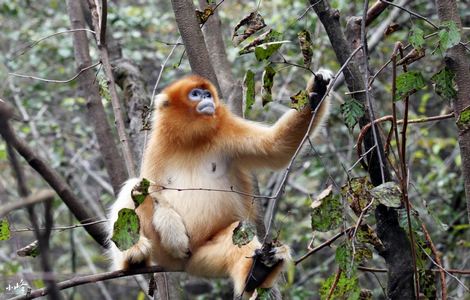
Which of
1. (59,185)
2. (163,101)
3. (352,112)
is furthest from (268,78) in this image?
(59,185)

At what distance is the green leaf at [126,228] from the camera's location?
2.46m

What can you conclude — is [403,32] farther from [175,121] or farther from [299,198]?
[175,121]

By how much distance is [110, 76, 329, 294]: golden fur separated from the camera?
11.0ft

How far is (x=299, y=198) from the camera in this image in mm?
7027

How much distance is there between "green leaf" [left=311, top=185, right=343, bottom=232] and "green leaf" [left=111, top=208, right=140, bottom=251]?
2.12 ft

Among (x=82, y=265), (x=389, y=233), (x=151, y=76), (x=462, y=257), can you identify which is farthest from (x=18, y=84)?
(x=389, y=233)

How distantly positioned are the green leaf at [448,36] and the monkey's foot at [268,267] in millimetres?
1089

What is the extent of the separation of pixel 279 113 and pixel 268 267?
14.7 feet

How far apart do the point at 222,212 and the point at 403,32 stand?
11.9 ft

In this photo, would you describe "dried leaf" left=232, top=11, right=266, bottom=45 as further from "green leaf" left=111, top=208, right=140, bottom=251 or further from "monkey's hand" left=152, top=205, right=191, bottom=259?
"monkey's hand" left=152, top=205, right=191, bottom=259

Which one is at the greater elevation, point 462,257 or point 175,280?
point 175,280

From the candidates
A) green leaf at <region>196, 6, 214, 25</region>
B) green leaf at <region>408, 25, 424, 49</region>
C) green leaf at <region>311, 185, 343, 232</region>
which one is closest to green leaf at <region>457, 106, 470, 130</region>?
green leaf at <region>408, 25, 424, 49</region>

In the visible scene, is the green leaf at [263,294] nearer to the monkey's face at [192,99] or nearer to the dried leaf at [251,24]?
the dried leaf at [251,24]

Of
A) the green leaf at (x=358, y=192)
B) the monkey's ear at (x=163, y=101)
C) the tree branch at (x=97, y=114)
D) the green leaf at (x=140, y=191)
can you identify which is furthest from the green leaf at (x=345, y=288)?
the tree branch at (x=97, y=114)
